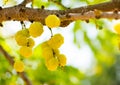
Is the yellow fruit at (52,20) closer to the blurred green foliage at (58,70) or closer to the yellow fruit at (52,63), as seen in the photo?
the yellow fruit at (52,63)

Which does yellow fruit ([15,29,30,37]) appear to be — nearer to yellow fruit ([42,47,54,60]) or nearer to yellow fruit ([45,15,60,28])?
yellow fruit ([42,47,54,60])

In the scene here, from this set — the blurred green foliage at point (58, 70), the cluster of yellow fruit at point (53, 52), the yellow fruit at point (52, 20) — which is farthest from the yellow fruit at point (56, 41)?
the blurred green foliage at point (58, 70)

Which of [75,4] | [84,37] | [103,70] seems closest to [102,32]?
[84,37]

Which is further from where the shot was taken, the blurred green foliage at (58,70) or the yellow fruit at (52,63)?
the blurred green foliage at (58,70)

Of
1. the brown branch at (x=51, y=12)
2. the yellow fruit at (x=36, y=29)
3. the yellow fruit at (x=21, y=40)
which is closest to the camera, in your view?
the brown branch at (x=51, y=12)

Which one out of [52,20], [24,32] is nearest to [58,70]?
[24,32]

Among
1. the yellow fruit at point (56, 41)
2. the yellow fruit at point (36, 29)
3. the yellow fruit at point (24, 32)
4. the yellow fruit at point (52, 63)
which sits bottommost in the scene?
the yellow fruit at point (52, 63)

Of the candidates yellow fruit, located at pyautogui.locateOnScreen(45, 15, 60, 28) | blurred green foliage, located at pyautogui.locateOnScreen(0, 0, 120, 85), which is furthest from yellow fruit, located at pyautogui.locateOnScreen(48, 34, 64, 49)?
blurred green foliage, located at pyautogui.locateOnScreen(0, 0, 120, 85)

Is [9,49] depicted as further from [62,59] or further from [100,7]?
[100,7]

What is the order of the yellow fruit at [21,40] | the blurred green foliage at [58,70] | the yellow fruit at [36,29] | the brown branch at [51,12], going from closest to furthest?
the brown branch at [51,12] < the yellow fruit at [36,29] < the yellow fruit at [21,40] < the blurred green foliage at [58,70]
